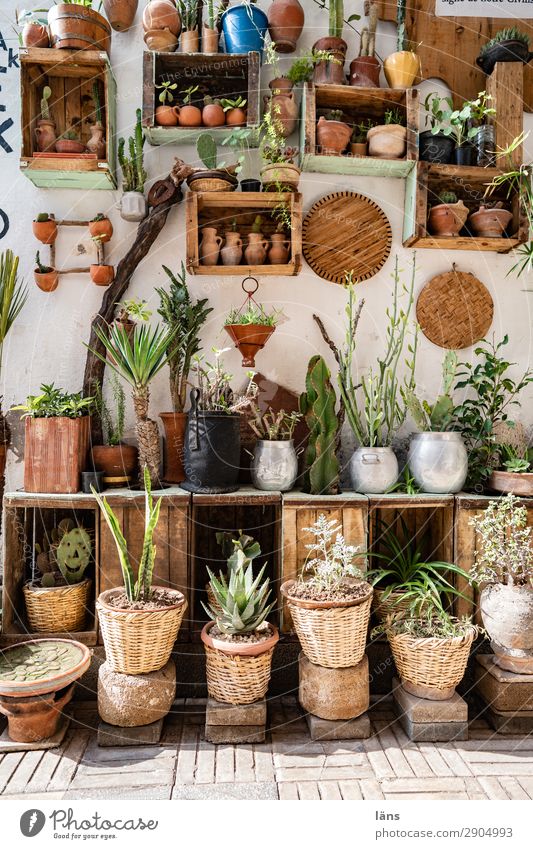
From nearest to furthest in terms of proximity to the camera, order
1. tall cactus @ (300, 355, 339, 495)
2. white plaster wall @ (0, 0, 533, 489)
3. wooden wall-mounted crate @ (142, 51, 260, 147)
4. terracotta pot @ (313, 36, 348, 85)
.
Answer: tall cactus @ (300, 355, 339, 495), wooden wall-mounted crate @ (142, 51, 260, 147), terracotta pot @ (313, 36, 348, 85), white plaster wall @ (0, 0, 533, 489)

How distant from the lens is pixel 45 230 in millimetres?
3246

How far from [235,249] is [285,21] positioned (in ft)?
4.12

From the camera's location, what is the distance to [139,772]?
7.63 feet

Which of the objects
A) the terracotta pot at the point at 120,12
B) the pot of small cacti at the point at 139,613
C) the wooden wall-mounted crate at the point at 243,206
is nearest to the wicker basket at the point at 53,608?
the pot of small cacti at the point at 139,613

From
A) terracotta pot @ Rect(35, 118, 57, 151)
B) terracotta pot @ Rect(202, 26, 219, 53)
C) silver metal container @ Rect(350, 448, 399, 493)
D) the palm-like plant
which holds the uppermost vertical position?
→ terracotta pot @ Rect(202, 26, 219, 53)

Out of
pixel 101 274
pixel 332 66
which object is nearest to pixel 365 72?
pixel 332 66

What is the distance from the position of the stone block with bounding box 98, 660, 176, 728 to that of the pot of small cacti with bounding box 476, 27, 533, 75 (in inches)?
140

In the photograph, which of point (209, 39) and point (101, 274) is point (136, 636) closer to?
point (101, 274)

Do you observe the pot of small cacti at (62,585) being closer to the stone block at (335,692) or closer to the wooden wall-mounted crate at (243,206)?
the stone block at (335,692)

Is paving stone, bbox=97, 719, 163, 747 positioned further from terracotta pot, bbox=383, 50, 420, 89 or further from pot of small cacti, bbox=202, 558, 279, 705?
terracotta pot, bbox=383, 50, 420, 89

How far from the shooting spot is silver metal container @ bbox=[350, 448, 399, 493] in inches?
118

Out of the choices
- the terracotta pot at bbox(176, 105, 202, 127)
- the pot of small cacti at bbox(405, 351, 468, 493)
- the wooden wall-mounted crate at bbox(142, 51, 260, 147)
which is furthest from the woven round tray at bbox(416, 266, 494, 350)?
the terracotta pot at bbox(176, 105, 202, 127)

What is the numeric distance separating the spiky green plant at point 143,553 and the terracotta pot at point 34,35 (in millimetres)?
2221

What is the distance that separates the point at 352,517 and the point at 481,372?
115 centimetres
